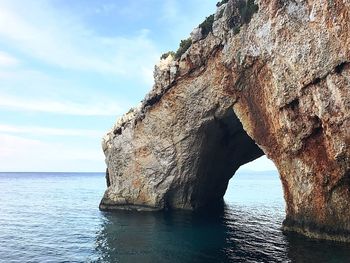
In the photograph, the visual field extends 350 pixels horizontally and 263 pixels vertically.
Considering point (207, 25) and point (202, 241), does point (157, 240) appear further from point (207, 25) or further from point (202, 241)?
point (207, 25)

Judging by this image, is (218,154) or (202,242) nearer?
(202,242)

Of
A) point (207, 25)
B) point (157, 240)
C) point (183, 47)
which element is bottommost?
point (157, 240)

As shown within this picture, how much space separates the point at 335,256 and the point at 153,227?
16462mm

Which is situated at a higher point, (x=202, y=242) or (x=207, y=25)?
(x=207, y=25)

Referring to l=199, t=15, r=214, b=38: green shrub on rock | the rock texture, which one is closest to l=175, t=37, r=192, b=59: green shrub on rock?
the rock texture

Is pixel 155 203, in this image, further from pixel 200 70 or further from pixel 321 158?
pixel 321 158

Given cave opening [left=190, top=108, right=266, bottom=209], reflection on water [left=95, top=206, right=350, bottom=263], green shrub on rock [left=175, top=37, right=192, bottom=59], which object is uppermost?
green shrub on rock [left=175, top=37, right=192, bottom=59]

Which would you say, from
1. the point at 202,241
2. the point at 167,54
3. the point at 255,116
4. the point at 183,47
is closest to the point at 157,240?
the point at 202,241

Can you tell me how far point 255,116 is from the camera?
104ft

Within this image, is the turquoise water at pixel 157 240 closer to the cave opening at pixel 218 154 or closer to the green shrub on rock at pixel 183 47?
the cave opening at pixel 218 154

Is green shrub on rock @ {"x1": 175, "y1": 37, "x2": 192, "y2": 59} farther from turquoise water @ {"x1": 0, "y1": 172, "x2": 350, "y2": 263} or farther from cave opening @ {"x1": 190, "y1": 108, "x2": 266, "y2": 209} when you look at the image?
turquoise water @ {"x1": 0, "y1": 172, "x2": 350, "y2": 263}

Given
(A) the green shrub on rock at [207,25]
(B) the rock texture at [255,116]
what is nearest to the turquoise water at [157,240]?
(B) the rock texture at [255,116]

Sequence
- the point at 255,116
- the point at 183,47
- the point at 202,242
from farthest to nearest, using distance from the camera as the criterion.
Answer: the point at 183,47 < the point at 255,116 < the point at 202,242

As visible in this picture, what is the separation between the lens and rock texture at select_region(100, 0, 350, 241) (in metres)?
24.9
